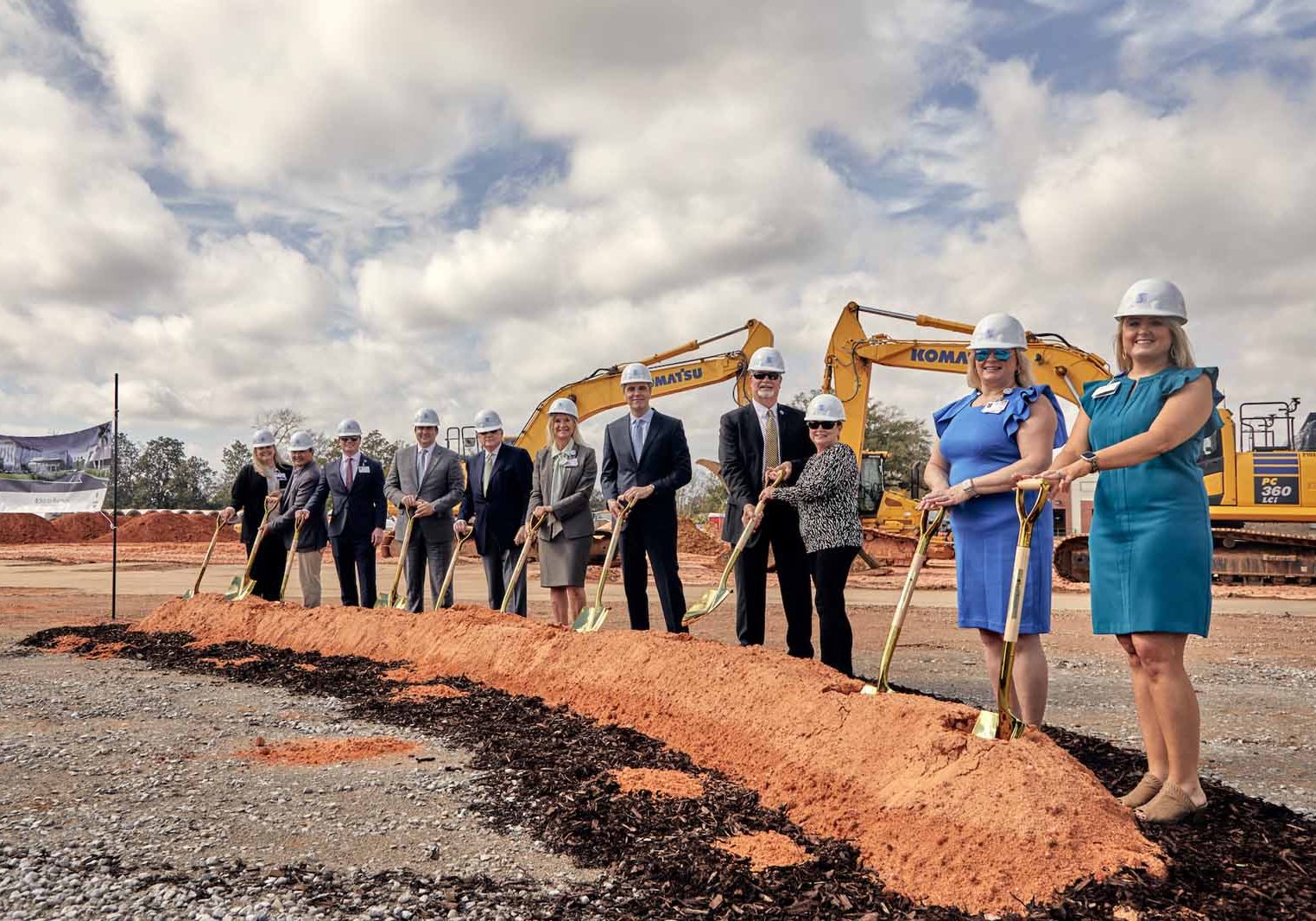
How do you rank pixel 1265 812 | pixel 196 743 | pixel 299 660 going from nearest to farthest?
pixel 1265 812, pixel 196 743, pixel 299 660

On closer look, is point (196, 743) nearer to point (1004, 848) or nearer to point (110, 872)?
point (110, 872)

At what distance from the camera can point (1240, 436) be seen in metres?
15.6

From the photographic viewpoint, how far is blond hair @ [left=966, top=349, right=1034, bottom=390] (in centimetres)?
401

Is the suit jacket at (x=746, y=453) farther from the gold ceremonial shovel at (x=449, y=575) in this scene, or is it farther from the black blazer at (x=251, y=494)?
the black blazer at (x=251, y=494)

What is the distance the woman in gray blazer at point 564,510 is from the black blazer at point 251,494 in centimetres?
331

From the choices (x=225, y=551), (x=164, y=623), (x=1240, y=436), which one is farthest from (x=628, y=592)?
(x=225, y=551)

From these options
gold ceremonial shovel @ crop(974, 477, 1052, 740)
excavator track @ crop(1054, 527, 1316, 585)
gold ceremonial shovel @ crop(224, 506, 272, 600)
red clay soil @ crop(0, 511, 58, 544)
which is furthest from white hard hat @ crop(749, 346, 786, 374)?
red clay soil @ crop(0, 511, 58, 544)

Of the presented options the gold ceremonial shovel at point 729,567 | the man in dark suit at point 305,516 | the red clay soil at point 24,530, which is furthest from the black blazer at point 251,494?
the red clay soil at point 24,530

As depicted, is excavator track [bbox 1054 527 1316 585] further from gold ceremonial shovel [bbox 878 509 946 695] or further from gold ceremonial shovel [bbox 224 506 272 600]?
gold ceremonial shovel [bbox 224 506 272 600]

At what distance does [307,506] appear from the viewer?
905 cm

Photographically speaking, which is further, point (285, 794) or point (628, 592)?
point (628, 592)

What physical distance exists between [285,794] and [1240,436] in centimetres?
→ 1603

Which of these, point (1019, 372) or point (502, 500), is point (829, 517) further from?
point (502, 500)

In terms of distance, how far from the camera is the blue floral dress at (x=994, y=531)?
12.6 feet
